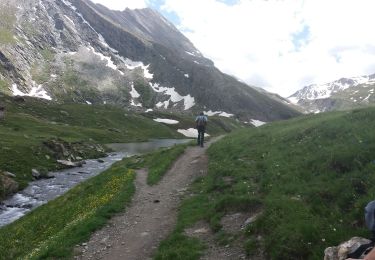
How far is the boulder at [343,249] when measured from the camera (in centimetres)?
1129

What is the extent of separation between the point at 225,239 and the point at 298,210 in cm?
348

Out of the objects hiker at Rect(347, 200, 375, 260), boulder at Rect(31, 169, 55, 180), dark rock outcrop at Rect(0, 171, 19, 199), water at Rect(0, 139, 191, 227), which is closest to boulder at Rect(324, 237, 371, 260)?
hiker at Rect(347, 200, 375, 260)

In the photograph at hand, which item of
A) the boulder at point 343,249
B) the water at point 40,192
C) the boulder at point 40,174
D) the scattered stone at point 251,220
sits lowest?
the water at point 40,192

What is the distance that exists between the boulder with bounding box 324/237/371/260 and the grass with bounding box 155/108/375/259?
0.76 meters

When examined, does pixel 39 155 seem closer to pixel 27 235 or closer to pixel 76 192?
pixel 76 192

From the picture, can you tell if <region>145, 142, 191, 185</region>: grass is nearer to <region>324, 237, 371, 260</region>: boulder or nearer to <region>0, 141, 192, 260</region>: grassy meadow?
<region>0, 141, 192, 260</region>: grassy meadow

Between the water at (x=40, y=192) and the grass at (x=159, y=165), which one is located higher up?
the grass at (x=159, y=165)

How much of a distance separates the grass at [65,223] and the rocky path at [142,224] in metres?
0.67

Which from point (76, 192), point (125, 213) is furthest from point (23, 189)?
point (125, 213)

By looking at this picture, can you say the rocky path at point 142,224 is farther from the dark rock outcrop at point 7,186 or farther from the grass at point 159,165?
the dark rock outcrop at point 7,186

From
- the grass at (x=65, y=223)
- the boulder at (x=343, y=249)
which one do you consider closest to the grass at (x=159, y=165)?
the grass at (x=65, y=223)

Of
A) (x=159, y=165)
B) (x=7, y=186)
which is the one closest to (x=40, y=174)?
(x=7, y=186)

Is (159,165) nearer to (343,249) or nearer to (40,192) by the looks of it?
(40,192)

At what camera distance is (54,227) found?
25.8 meters
